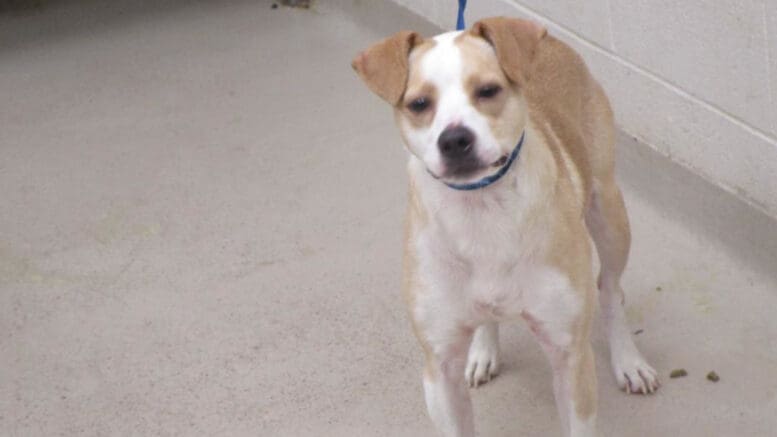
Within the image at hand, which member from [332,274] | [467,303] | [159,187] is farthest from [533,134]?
[159,187]

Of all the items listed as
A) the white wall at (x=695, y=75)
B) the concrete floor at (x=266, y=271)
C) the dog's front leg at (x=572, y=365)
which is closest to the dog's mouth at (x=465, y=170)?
the dog's front leg at (x=572, y=365)

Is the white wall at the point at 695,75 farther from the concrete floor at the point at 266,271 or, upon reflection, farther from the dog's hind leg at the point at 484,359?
the dog's hind leg at the point at 484,359

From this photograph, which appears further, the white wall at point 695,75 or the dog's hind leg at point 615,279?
the white wall at point 695,75

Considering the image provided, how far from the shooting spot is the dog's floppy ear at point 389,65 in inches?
109

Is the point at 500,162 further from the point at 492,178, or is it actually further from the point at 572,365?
the point at 572,365

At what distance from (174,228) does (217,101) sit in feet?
4.22

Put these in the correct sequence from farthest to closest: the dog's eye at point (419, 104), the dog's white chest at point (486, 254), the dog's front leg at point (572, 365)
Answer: the dog's front leg at point (572, 365)
the dog's white chest at point (486, 254)
the dog's eye at point (419, 104)

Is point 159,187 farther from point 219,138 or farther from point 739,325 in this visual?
point 739,325

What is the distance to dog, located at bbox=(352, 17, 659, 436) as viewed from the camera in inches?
106

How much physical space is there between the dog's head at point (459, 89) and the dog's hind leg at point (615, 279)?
0.88 metres

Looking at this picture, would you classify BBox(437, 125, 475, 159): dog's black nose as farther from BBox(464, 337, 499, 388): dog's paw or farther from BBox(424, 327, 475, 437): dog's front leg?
BBox(464, 337, 499, 388): dog's paw

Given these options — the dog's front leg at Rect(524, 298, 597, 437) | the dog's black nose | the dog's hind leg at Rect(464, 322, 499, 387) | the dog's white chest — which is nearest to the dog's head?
the dog's black nose

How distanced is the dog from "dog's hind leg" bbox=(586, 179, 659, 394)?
23cm

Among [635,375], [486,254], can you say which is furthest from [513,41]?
[635,375]
